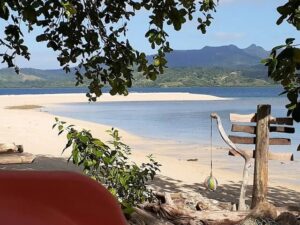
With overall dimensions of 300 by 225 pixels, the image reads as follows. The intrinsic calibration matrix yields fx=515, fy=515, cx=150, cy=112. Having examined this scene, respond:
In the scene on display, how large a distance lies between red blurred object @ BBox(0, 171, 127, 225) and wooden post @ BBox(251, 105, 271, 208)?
5835mm

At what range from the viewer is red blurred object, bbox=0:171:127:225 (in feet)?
4.15

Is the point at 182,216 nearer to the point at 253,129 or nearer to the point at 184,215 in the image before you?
the point at 184,215

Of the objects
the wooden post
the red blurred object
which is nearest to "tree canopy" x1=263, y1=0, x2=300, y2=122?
the red blurred object

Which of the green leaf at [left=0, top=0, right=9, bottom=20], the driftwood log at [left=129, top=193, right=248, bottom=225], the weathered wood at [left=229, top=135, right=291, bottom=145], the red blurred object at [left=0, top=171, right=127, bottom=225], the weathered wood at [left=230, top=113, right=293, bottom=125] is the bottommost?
the driftwood log at [left=129, top=193, right=248, bottom=225]

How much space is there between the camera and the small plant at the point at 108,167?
157 inches

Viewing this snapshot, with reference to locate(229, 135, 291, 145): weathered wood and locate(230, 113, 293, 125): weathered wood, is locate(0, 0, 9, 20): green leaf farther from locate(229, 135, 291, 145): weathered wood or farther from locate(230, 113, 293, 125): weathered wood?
locate(229, 135, 291, 145): weathered wood

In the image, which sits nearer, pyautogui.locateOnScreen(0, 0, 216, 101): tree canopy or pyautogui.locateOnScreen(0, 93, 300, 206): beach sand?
pyautogui.locateOnScreen(0, 0, 216, 101): tree canopy

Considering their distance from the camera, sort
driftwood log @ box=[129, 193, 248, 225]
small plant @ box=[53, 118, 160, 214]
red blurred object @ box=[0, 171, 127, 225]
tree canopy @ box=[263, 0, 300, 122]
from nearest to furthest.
→ red blurred object @ box=[0, 171, 127, 225] → tree canopy @ box=[263, 0, 300, 122] → small plant @ box=[53, 118, 160, 214] → driftwood log @ box=[129, 193, 248, 225]

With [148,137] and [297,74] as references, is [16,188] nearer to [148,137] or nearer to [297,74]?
[297,74]

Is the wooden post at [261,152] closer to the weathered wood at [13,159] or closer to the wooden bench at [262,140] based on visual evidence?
the wooden bench at [262,140]

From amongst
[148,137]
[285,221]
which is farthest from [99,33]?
[148,137]

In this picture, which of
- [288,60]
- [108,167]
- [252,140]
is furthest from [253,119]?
[288,60]

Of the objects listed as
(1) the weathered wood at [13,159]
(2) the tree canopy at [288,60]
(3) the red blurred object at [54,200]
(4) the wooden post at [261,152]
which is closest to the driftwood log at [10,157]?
(1) the weathered wood at [13,159]

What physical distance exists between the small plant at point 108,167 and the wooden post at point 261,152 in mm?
2404
